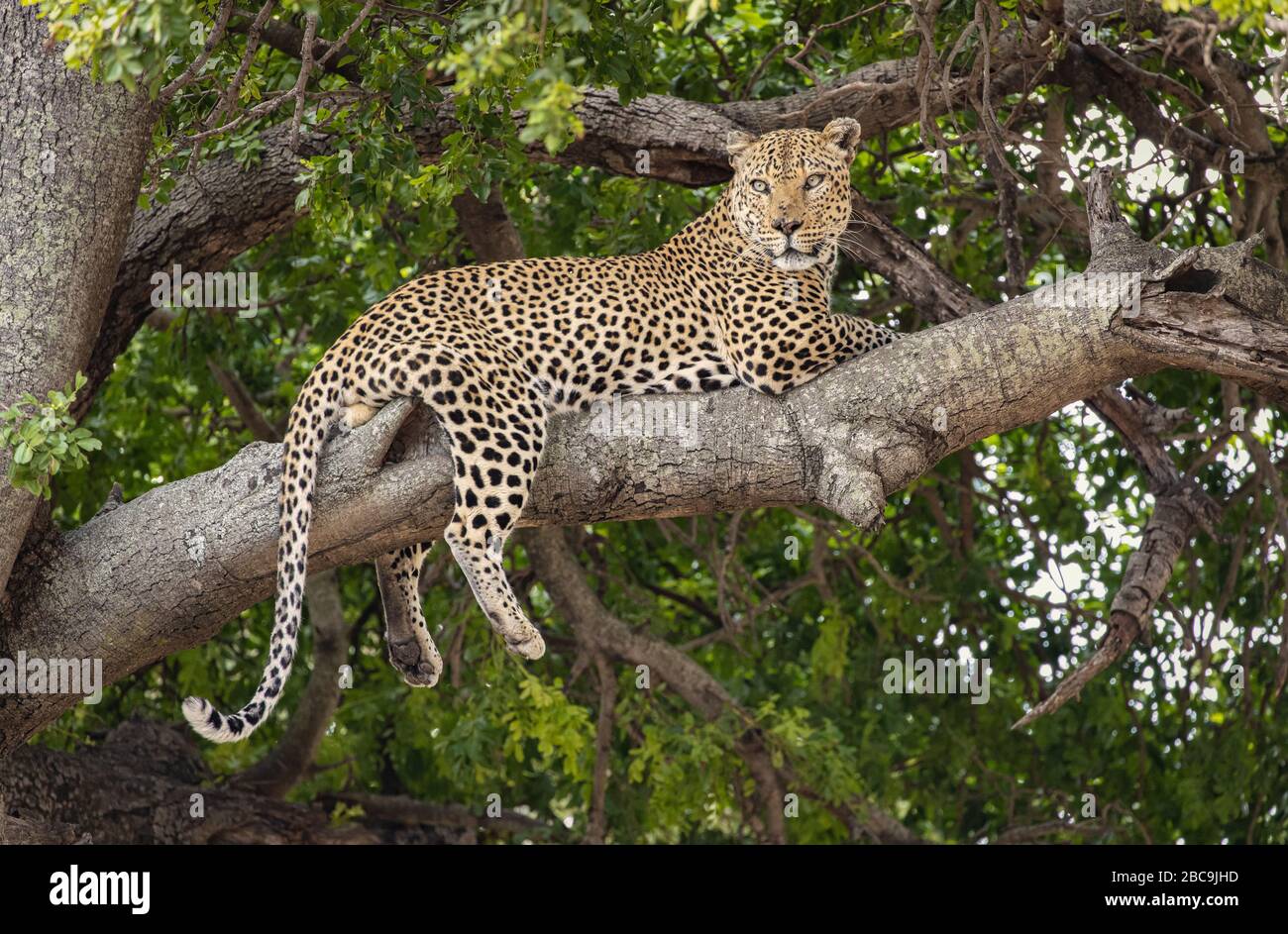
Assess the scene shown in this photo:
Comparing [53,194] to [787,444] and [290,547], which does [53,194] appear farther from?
[787,444]

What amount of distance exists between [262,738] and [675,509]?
22.1ft

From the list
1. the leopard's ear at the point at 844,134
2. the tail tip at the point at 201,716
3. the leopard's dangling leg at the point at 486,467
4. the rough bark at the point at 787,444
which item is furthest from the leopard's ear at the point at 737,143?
the tail tip at the point at 201,716

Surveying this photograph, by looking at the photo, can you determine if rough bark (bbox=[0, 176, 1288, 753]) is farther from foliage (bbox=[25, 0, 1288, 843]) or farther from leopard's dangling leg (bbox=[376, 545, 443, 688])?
foliage (bbox=[25, 0, 1288, 843])

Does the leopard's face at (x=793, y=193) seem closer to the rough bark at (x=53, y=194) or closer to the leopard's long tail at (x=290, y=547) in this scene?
the leopard's long tail at (x=290, y=547)

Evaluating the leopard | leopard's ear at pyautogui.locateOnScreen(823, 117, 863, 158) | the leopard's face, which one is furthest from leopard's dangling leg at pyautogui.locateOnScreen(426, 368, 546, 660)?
leopard's ear at pyautogui.locateOnScreen(823, 117, 863, 158)

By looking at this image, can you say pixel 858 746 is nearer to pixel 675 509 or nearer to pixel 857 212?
pixel 857 212

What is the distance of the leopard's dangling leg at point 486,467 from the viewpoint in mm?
6230

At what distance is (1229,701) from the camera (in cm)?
1130

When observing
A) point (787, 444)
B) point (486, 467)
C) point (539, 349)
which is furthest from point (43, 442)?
point (787, 444)

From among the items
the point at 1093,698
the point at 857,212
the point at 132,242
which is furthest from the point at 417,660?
the point at 1093,698

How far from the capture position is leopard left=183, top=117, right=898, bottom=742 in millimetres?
6289

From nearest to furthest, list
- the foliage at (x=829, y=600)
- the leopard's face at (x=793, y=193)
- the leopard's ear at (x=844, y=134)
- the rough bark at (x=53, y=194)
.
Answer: the rough bark at (x=53, y=194), the leopard's face at (x=793, y=193), the leopard's ear at (x=844, y=134), the foliage at (x=829, y=600)

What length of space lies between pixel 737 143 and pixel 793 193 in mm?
450

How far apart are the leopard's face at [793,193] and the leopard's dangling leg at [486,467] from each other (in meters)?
1.72
